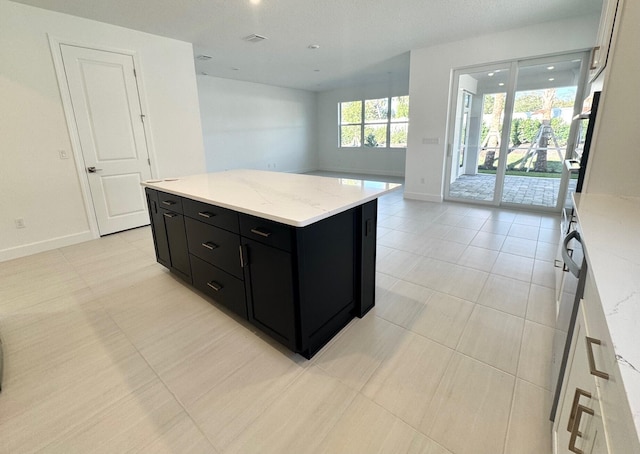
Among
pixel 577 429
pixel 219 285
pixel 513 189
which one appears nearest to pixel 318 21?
pixel 219 285

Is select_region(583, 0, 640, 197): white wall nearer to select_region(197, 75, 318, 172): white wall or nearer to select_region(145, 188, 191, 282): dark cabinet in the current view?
select_region(145, 188, 191, 282): dark cabinet

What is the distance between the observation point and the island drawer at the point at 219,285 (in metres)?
1.97

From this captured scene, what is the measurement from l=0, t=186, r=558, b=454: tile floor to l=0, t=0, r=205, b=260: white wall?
0.83 metres

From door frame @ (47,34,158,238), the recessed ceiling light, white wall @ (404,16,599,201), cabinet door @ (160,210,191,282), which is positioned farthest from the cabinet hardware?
white wall @ (404,16,599,201)

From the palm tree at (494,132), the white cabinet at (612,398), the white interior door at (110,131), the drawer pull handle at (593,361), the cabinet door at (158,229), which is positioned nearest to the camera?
the white cabinet at (612,398)

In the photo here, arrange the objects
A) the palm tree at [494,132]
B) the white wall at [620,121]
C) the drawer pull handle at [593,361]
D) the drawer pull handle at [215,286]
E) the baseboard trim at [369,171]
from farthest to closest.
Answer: the baseboard trim at [369,171], the palm tree at [494,132], the drawer pull handle at [215,286], the white wall at [620,121], the drawer pull handle at [593,361]

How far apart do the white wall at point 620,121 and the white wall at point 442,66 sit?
3233mm

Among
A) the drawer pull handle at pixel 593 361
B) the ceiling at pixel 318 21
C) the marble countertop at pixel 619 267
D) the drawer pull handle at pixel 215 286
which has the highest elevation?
the ceiling at pixel 318 21

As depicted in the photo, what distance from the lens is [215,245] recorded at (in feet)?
6.64

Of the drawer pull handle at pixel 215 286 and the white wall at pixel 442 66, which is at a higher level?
the white wall at pixel 442 66

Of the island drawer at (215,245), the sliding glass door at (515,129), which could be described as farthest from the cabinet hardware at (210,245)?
the sliding glass door at (515,129)

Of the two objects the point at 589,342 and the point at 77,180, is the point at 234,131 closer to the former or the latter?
the point at 77,180

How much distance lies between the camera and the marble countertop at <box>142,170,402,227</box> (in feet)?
5.05

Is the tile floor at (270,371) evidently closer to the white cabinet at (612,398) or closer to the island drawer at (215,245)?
the island drawer at (215,245)
